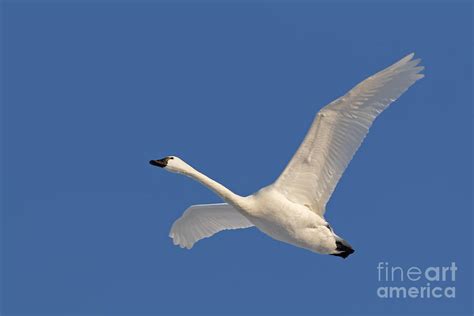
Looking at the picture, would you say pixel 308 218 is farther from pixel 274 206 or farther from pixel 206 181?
pixel 206 181

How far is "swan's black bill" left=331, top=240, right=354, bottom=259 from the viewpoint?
60.5ft

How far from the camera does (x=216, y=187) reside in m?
18.3

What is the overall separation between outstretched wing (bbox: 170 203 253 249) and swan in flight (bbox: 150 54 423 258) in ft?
7.03

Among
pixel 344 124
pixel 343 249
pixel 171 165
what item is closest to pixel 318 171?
pixel 344 124

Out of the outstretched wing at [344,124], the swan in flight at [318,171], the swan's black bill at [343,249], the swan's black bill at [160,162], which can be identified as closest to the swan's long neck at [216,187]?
the swan in flight at [318,171]

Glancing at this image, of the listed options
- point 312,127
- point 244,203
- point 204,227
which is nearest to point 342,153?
point 312,127

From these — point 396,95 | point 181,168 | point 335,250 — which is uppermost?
point 396,95

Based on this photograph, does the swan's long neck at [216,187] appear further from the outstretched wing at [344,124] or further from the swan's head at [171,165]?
the outstretched wing at [344,124]

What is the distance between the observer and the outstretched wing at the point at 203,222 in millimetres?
20531

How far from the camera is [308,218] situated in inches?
717

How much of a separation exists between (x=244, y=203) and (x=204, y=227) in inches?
122

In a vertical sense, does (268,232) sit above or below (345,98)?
below

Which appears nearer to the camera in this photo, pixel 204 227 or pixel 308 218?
pixel 308 218

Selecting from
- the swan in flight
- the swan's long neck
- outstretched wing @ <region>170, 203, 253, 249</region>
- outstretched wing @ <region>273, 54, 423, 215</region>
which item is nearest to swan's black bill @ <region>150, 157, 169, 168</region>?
the swan in flight
